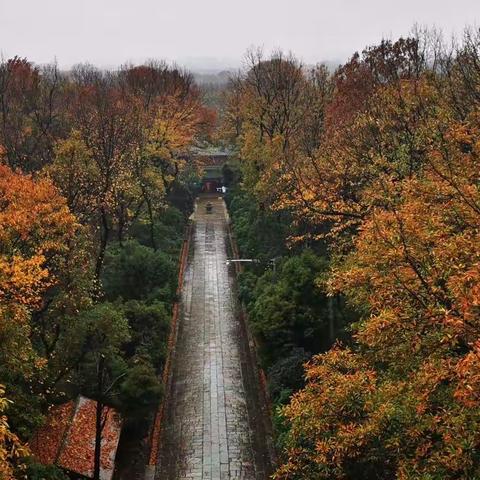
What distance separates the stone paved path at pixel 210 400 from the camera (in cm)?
1923

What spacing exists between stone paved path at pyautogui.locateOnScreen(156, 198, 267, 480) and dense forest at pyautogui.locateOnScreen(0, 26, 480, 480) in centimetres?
132

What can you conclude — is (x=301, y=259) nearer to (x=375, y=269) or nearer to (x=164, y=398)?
(x=164, y=398)

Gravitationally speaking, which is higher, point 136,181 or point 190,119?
point 190,119

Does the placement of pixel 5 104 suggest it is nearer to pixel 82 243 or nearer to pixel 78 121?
pixel 78 121

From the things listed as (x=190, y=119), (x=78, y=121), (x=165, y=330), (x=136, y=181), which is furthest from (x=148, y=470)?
(x=190, y=119)

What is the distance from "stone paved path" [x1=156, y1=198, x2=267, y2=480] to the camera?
19234 mm

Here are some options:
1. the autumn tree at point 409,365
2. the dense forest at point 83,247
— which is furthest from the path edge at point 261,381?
the autumn tree at point 409,365

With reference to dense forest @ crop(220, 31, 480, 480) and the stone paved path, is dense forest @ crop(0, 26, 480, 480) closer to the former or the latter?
dense forest @ crop(220, 31, 480, 480)

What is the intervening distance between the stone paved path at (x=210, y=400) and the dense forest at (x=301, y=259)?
132 cm

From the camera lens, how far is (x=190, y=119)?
44719mm

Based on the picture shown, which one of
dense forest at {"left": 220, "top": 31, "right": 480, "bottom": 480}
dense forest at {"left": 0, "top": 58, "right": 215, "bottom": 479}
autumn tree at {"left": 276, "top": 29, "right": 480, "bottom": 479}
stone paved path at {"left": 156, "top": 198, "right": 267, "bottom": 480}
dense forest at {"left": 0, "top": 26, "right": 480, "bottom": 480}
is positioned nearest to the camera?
autumn tree at {"left": 276, "top": 29, "right": 480, "bottom": 479}

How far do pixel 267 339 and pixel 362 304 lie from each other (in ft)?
22.9

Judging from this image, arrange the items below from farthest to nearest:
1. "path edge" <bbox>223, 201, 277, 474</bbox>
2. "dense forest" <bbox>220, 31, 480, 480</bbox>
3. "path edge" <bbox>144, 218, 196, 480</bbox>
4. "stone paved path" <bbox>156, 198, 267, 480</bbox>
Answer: "path edge" <bbox>223, 201, 277, 474</bbox> < "path edge" <bbox>144, 218, 196, 480</bbox> < "stone paved path" <bbox>156, 198, 267, 480</bbox> < "dense forest" <bbox>220, 31, 480, 480</bbox>

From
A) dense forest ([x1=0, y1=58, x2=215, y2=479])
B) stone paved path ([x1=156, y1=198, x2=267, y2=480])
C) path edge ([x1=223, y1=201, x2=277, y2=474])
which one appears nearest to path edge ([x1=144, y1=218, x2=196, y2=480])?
stone paved path ([x1=156, y1=198, x2=267, y2=480])
